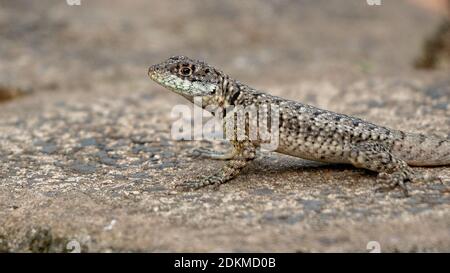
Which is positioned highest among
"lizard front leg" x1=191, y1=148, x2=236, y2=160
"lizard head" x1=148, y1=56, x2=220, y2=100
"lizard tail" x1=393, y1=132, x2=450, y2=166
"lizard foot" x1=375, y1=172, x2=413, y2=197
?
"lizard head" x1=148, y1=56, x2=220, y2=100

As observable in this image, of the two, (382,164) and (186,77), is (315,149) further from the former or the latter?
(186,77)

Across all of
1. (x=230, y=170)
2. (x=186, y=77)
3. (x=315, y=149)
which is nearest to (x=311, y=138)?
(x=315, y=149)

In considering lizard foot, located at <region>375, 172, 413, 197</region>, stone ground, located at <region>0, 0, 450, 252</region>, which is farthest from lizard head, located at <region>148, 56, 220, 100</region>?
lizard foot, located at <region>375, 172, 413, 197</region>

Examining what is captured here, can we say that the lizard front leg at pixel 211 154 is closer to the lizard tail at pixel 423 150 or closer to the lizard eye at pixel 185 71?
the lizard eye at pixel 185 71

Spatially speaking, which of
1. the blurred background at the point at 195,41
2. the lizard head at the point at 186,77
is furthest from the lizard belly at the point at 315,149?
the blurred background at the point at 195,41

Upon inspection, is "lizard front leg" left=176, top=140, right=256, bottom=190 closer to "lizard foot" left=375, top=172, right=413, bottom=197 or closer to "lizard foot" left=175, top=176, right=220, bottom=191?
"lizard foot" left=175, top=176, right=220, bottom=191
